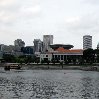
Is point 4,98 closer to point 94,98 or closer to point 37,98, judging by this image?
point 37,98

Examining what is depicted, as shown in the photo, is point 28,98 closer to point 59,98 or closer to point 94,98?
point 59,98

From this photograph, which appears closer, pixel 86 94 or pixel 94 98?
pixel 94 98

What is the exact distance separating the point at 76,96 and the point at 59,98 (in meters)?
4.44

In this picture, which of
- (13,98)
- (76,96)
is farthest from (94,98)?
(13,98)

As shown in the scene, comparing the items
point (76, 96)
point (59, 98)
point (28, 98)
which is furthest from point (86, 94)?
point (28, 98)

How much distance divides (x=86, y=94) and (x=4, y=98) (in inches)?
676

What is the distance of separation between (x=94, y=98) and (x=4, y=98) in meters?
15.1

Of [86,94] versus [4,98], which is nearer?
[4,98]

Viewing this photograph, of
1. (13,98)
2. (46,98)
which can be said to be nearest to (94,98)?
(46,98)

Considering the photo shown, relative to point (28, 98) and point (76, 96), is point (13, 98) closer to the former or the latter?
point (28, 98)

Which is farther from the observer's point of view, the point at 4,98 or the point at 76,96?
the point at 76,96

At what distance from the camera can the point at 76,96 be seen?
65.6 metres

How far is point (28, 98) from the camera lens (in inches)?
2415

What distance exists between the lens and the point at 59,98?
62.4 metres
